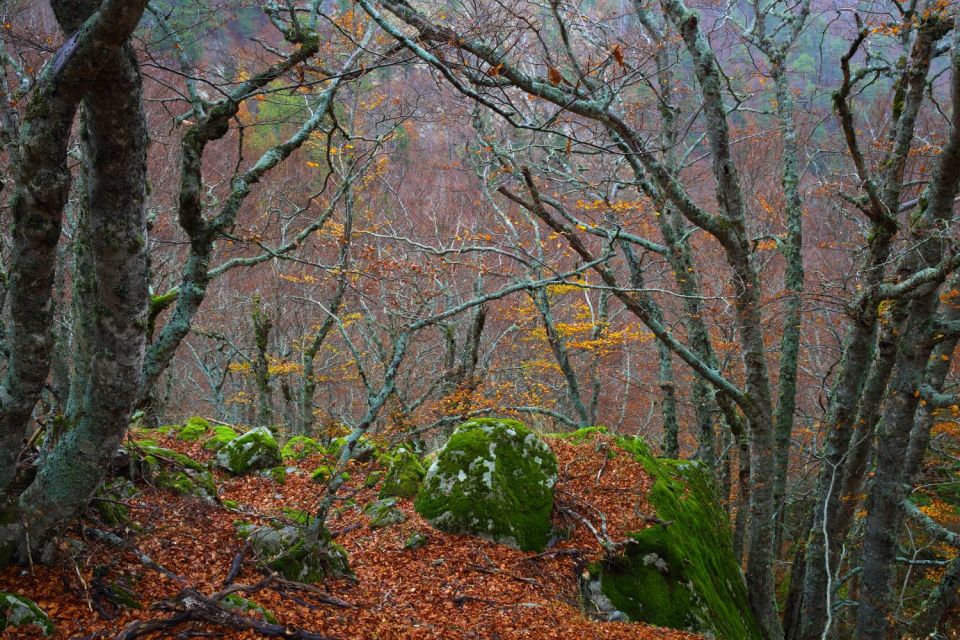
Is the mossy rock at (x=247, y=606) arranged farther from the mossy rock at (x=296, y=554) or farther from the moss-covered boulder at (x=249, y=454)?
the moss-covered boulder at (x=249, y=454)

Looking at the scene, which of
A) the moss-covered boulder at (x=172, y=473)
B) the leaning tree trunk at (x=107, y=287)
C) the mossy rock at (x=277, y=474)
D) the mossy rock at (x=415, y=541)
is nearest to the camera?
the leaning tree trunk at (x=107, y=287)

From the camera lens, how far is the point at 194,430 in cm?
775

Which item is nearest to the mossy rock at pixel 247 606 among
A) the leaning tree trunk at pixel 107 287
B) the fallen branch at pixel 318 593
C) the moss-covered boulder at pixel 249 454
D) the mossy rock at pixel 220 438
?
the fallen branch at pixel 318 593

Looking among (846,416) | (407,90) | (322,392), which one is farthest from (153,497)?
(322,392)

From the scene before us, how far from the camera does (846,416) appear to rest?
6297 mm

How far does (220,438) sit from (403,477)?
2509 millimetres

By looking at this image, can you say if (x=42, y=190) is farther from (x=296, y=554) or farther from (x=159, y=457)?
(x=159, y=457)

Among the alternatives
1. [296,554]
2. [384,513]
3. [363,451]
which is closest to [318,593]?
[296,554]

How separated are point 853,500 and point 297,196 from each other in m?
13.8

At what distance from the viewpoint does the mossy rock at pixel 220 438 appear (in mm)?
7071

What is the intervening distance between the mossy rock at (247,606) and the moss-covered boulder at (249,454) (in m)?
3.61

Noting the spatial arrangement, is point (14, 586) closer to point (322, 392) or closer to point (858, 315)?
point (858, 315)

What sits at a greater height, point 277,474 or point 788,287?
point 788,287

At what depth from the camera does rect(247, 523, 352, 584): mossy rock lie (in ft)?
13.1
